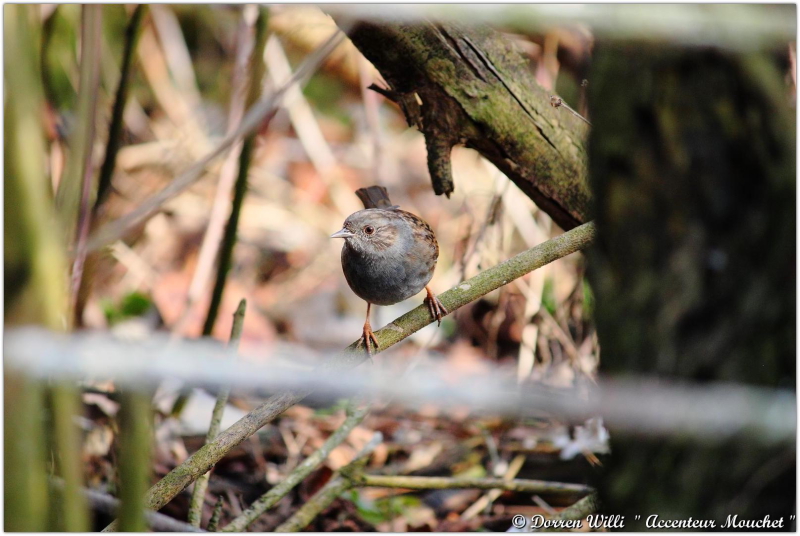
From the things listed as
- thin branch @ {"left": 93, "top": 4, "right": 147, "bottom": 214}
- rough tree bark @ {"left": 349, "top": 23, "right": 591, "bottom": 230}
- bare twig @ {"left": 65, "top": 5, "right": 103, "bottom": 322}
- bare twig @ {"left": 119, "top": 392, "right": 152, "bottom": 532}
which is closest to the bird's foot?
rough tree bark @ {"left": 349, "top": 23, "right": 591, "bottom": 230}

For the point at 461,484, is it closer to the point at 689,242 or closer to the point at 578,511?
the point at 578,511

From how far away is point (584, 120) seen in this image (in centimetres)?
209

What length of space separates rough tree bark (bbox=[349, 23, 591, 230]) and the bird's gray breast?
1.18 feet

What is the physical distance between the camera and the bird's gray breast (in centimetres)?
230

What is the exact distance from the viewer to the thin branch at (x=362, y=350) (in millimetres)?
1580

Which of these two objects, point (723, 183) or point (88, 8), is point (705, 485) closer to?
point (723, 183)

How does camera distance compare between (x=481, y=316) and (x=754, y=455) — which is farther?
(x=481, y=316)

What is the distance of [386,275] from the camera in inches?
91.0

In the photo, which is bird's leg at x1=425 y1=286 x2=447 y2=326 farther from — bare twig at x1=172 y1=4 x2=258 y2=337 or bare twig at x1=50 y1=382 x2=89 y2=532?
bare twig at x1=172 y1=4 x2=258 y2=337

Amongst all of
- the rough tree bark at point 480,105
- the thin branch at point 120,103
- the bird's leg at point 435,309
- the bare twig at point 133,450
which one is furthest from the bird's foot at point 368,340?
the thin branch at point 120,103

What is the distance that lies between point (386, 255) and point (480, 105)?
600 mm

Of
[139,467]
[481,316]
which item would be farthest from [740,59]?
[481,316]

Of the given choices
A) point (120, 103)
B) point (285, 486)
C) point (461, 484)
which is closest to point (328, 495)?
point (285, 486)

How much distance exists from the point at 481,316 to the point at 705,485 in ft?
9.63
